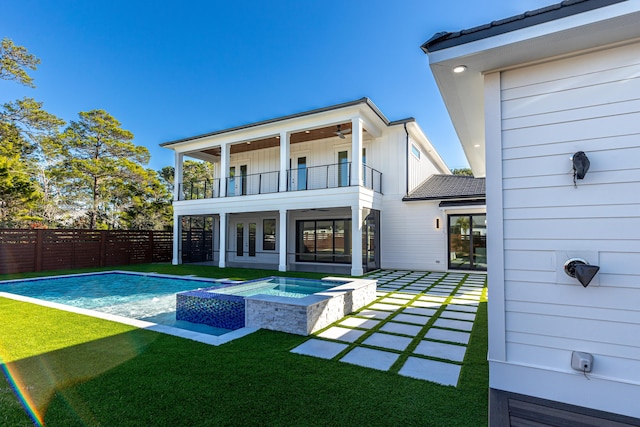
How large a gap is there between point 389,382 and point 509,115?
8.84ft

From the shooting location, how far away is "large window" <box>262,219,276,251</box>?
15380 mm

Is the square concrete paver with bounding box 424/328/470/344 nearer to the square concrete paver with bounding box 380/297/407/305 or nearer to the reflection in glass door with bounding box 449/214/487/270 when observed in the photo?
the square concrete paver with bounding box 380/297/407/305

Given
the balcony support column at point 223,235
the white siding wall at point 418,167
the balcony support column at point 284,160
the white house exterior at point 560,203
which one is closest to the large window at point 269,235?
the balcony support column at point 223,235

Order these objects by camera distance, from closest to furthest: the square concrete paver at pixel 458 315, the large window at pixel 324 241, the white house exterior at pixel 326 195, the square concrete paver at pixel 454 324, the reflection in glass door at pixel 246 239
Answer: the square concrete paver at pixel 454 324 → the square concrete paver at pixel 458 315 → the white house exterior at pixel 326 195 → the large window at pixel 324 241 → the reflection in glass door at pixel 246 239

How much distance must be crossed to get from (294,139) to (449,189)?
6884mm

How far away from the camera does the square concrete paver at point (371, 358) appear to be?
3.41 metres

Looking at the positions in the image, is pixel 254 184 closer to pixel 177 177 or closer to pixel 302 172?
pixel 302 172

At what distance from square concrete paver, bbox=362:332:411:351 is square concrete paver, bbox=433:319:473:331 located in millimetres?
987

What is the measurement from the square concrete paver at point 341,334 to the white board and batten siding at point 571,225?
200 centimetres

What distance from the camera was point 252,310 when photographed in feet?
16.1

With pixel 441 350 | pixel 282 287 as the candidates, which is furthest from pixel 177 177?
pixel 441 350

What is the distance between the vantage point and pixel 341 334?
4520 mm

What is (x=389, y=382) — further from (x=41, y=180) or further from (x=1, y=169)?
(x=41, y=180)

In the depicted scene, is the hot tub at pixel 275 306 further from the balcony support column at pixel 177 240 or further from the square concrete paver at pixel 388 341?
the balcony support column at pixel 177 240
